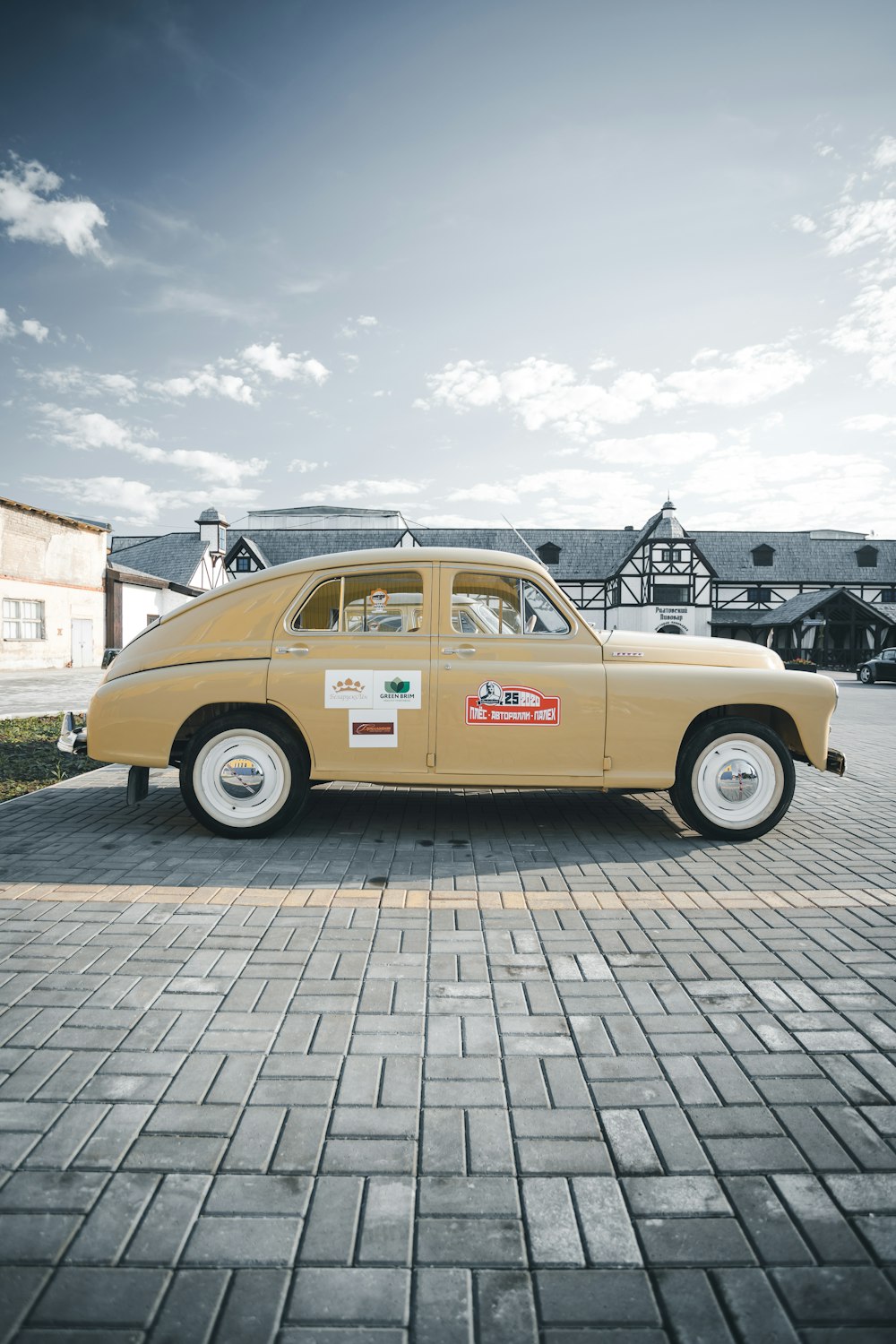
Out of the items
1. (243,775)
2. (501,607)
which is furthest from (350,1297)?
(501,607)

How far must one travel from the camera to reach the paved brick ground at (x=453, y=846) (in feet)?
14.4

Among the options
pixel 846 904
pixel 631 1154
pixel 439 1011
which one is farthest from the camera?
pixel 846 904

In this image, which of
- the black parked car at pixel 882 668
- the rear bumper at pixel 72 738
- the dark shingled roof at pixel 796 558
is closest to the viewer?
the rear bumper at pixel 72 738

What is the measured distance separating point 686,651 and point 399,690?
6.57 feet

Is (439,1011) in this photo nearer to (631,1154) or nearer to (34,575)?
(631,1154)

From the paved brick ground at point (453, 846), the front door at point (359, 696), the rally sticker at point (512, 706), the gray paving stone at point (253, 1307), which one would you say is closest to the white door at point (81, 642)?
the paved brick ground at point (453, 846)

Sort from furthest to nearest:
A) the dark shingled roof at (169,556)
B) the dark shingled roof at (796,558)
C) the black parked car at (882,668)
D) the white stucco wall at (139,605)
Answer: the dark shingled roof at (796,558) < the dark shingled roof at (169,556) < the white stucco wall at (139,605) < the black parked car at (882,668)

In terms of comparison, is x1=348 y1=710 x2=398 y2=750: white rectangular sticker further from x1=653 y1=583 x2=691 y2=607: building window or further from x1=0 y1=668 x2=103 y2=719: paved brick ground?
x1=653 y1=583 x2=691 y2=607: building window

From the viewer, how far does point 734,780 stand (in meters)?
5.21

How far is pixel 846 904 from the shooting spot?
4047mm

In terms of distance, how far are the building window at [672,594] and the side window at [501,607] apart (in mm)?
38881

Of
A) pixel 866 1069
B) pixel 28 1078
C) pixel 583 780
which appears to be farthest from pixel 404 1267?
pixel 583 780

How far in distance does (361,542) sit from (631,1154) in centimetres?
4993

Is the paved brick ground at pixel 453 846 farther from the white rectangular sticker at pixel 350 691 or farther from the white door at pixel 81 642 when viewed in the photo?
the white door at pixel 81 642
